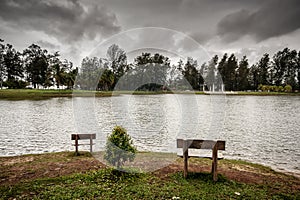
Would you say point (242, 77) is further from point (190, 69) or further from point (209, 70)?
point (190, 69)

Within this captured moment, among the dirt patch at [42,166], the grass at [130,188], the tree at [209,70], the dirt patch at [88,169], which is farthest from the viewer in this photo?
the tree at [209,70]

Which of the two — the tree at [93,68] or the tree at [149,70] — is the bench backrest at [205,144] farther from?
the tree at [93,68]

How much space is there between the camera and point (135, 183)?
19.4ft

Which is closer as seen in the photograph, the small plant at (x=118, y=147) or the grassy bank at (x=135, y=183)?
the grassy bank at (x=135, y=183)

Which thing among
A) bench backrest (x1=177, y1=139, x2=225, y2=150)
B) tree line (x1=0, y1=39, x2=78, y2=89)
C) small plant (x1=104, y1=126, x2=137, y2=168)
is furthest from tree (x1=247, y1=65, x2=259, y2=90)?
small plant (x1=104, y1=126, x2=137, y2=168)

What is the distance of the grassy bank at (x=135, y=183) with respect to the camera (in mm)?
5234

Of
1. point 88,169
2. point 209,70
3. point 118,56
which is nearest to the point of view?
point 88,169

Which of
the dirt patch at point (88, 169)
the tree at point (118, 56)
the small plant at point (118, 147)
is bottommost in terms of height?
the dirt patch at point (88, 169)

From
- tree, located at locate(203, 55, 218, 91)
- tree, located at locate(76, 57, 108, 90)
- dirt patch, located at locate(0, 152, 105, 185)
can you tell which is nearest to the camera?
dirt patch, located at locate(0, 152, 105, 185)

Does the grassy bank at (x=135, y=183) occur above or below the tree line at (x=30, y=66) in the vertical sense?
below

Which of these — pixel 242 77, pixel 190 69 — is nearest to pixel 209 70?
pixel 190 69

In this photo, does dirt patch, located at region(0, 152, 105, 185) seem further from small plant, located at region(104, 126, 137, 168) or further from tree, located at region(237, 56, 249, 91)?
tree, located at region(237, 56, 249, 91)

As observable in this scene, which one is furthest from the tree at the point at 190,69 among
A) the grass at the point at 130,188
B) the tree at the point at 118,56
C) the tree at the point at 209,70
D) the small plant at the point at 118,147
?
the grass at the point at 130,188

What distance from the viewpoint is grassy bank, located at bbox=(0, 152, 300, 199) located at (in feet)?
17.2
